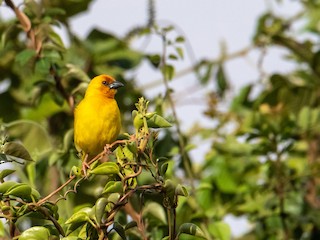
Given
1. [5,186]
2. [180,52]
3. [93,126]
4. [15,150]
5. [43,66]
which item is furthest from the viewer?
[180,52]

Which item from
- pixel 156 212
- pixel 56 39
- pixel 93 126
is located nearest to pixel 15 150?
pixel 156 212

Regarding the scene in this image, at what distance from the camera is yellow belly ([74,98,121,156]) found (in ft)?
9.76

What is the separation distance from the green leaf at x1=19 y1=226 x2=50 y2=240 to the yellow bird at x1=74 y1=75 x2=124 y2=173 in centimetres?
93

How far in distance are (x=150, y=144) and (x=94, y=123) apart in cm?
105

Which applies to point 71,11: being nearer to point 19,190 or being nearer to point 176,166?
point 176,166

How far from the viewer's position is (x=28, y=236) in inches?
72.8

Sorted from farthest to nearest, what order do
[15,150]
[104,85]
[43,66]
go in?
[104,85]
[43,66]
[15,150]

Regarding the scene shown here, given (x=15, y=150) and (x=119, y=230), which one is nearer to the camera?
(x=119, y=230)

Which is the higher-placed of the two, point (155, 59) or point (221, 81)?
point (155, 59)

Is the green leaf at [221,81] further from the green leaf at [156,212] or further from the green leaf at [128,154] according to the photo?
the green leaf at [128,154]

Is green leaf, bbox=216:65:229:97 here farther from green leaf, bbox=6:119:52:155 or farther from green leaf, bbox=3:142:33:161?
green leaf, bbox=3:142:33:161

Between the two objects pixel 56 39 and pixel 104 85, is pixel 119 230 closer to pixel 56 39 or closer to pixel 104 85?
pixel 56 39

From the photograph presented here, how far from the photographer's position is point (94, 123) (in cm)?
308

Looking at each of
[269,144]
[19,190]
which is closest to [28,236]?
[19,190]
